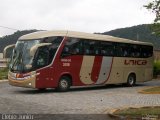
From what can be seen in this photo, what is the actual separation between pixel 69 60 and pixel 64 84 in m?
1.36

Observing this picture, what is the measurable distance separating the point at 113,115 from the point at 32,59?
10.1m

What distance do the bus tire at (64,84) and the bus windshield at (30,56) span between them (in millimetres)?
1636

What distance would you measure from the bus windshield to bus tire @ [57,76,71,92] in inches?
64.4

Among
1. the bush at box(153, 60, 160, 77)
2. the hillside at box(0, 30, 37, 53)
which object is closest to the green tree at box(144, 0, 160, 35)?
the bush at box(153, 60, 160, 77)

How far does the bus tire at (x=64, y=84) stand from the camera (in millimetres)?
25484

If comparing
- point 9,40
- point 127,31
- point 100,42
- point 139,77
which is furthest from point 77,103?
point 127,31

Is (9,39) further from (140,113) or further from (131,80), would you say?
(140,113)

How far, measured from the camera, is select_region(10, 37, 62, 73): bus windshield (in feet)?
78.7

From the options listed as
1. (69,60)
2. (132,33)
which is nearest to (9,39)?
(132,33)

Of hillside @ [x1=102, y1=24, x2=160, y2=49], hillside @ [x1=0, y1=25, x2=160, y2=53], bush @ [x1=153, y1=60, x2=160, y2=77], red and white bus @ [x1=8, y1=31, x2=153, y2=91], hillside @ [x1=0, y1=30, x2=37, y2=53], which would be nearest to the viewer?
red and white bus @ [x1=8, y1=31, x2=153, y2=91]

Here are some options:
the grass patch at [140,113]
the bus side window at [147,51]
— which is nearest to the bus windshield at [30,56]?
the bus side window at [147,51]

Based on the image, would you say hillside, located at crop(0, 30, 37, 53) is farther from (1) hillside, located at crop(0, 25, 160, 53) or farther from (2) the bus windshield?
(2) the bus windshield

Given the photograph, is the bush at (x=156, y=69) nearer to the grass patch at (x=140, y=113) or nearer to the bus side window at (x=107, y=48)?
the bus side window at (x=107, y=48)

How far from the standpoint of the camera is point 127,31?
247 feet
